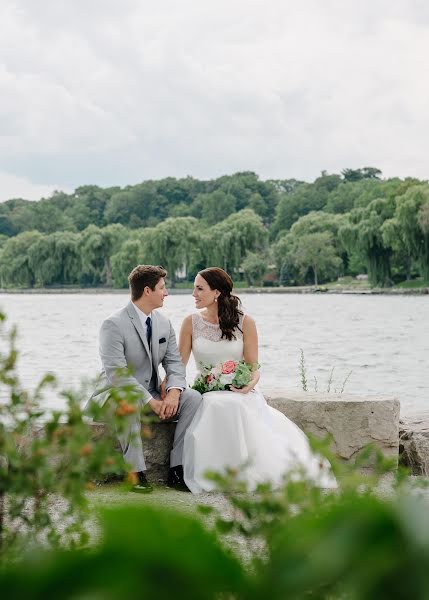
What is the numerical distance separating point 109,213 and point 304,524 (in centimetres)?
12894

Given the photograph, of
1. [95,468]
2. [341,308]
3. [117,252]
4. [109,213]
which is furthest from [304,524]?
[109,213]

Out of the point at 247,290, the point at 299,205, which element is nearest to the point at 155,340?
the point at 247,290

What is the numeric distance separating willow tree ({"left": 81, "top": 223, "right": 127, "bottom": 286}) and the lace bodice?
7097 cm

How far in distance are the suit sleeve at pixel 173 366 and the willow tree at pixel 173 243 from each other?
59061mm

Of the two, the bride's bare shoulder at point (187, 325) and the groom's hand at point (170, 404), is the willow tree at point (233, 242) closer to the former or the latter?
the bride's bare shoulder at point (187, 325)

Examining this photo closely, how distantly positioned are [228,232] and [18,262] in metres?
22.7

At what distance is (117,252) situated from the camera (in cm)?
7669

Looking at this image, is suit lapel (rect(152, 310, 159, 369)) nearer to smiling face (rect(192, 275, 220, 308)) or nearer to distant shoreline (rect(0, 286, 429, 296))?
smiling face (rect(192, 275, 220, 308))

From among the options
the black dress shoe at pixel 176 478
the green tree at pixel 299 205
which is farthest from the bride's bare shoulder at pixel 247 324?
the green tree at pixel 299 205

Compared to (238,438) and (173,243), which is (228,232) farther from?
(238,438)

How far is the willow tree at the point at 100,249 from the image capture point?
252 ft

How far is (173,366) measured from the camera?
593cm

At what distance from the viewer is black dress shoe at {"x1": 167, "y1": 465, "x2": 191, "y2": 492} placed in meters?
5.79

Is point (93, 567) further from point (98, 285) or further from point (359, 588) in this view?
point (98, 285)
